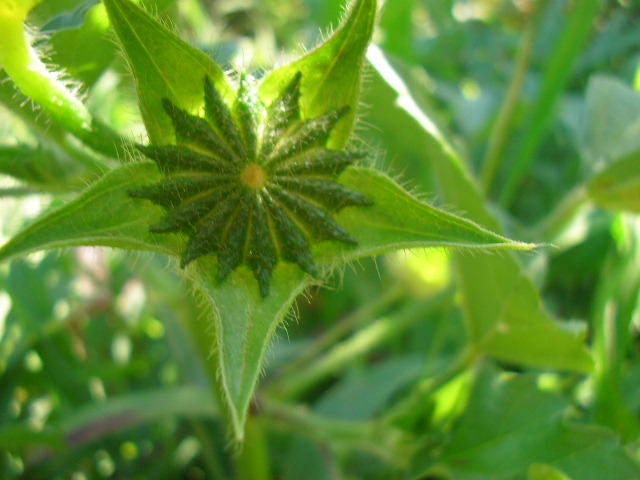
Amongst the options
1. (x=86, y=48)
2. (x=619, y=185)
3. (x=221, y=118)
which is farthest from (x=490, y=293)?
(x=86, y=48)

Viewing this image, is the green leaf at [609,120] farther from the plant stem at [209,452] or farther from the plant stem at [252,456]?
the plant stem at [209,452]

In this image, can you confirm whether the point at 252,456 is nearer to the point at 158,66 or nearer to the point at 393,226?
the point at 393,226

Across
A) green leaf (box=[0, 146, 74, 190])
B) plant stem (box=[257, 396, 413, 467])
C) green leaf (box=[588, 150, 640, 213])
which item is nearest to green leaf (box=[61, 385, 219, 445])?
plant stem (box=[257, 396, 413, 467])

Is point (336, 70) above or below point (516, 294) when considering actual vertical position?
above

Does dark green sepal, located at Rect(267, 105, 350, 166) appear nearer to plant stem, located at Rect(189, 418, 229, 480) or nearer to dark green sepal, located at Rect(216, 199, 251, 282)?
dark green sepal, located at Rect(216, 199, 251, 282)

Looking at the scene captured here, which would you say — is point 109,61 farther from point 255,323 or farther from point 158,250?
point 255,323

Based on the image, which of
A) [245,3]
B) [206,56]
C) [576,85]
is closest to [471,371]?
[206,56]
